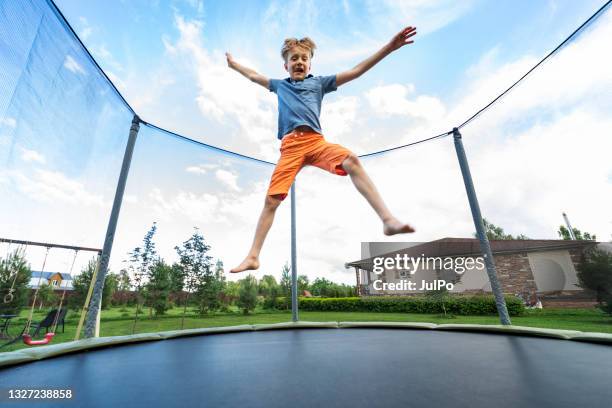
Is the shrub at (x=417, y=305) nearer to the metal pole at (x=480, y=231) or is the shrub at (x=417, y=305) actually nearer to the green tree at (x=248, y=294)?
the green tree at (x=248, y=294)

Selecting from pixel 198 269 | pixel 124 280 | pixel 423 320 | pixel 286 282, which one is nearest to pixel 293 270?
pixel 198 269

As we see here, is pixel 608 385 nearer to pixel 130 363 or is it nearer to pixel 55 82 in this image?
pixel 130 363

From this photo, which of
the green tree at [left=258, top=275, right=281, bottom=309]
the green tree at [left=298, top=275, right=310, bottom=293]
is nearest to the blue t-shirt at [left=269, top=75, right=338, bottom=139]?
the green tree at [left=258, top=275, right=281, bottom=309]

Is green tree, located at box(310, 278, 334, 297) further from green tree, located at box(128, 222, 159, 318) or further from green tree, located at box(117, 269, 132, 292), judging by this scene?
green tree, located at box(117, 269, 132, 292)

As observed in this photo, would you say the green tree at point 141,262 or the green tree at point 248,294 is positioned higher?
the green tree at point 141,262

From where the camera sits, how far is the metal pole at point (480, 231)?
6.41 ft

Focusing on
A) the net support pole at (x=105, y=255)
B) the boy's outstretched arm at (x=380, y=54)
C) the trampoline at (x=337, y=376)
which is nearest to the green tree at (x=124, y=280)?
the net support pole at (x=105, y=255)

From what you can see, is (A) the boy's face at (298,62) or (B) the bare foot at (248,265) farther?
(A) the boy's face at (298,62)

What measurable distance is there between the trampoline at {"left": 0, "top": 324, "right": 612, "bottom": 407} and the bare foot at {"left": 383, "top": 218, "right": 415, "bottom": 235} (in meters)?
0.44

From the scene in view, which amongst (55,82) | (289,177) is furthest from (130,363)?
(55,82)

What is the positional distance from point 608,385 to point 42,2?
2.32 m

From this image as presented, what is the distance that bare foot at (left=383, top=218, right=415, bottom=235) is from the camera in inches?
40.2

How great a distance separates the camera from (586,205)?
3135 millimetres

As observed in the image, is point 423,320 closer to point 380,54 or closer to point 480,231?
point 480,231
